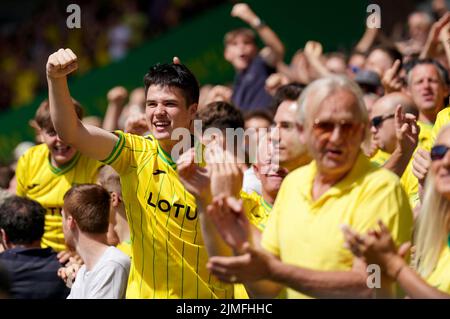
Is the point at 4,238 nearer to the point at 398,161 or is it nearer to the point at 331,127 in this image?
the point at 398,161

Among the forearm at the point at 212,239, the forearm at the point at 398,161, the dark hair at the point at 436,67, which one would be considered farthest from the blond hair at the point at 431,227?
the dark hair at the point at 436,67

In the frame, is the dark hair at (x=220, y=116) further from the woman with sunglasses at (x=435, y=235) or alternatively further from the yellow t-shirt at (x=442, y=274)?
the yellow t-shirt at (x=442, y=274)

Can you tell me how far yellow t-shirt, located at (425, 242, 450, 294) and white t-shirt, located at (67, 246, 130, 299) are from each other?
2244mm

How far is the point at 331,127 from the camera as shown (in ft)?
14.2

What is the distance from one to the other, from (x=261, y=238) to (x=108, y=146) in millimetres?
1363

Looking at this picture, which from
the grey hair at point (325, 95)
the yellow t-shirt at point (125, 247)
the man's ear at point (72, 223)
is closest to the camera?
the grey hair at point (325, 95)

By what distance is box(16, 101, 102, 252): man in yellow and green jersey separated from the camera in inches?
309

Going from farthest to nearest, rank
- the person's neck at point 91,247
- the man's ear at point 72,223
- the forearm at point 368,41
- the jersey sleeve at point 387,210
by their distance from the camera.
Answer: the forearm at point 368,41
the man's ear at point 72,223
the person's neck at point 91,247
the jersey sleeve at point 387,210

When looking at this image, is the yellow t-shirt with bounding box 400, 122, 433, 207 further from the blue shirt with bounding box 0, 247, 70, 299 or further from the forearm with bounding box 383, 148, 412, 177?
the blue shirt with bounding box 0, 247, 70, 299

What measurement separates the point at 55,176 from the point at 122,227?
1.03 m

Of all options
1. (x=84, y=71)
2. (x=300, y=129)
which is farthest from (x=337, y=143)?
(x=84, y=71)

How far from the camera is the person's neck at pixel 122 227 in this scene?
709 cm

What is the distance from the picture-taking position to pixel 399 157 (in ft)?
19.4
